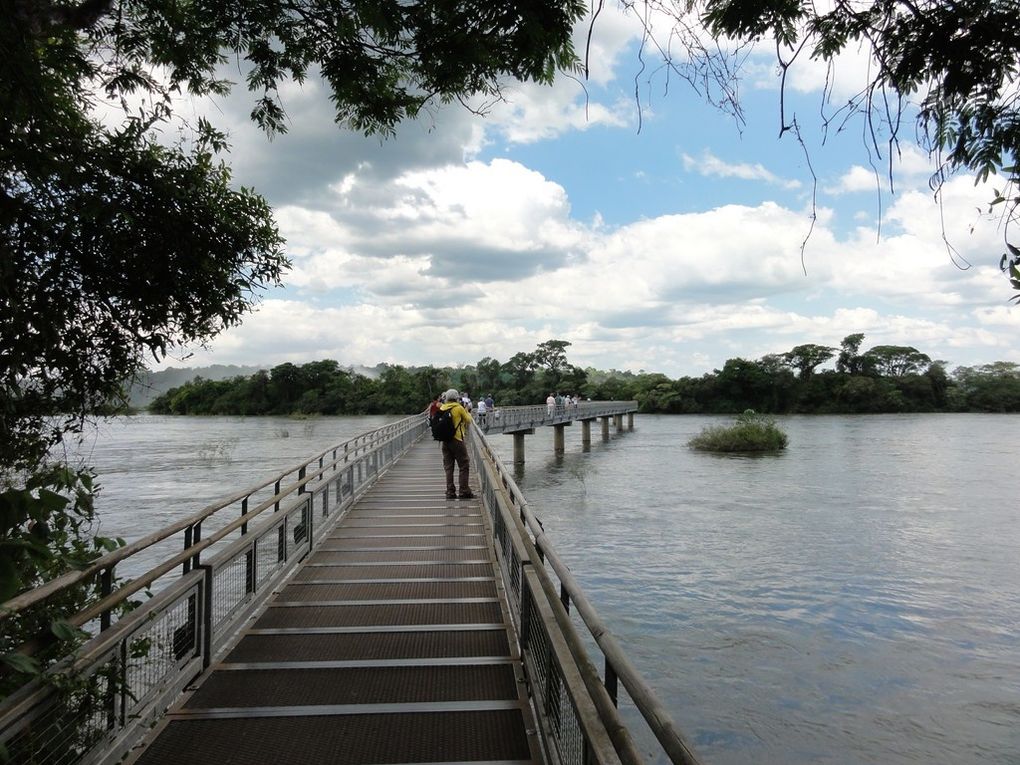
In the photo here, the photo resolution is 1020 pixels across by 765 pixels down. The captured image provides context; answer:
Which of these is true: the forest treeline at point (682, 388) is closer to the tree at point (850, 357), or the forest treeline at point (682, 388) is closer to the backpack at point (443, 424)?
the tree at point (850, 357)

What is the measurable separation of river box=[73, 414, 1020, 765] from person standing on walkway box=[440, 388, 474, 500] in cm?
323

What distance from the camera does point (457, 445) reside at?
1070 centimetres

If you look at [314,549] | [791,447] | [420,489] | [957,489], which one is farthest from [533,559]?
[791,447]

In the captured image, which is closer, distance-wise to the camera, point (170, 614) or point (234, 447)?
point (170, 614)

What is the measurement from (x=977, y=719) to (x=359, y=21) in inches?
395

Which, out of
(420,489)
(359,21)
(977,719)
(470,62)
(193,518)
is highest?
(359,21)

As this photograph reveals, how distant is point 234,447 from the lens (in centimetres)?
4525

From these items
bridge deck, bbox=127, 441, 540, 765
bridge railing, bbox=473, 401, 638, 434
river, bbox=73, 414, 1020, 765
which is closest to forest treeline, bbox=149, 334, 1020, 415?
bridge railing, bbox=473, 401, 638, 434

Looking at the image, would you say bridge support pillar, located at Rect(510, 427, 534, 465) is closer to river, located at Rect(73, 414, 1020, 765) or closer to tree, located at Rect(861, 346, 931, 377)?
river, located at Rect(73, 414, 1020, 765)

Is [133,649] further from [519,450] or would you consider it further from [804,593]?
[519,450]

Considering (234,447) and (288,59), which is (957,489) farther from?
(234,447)

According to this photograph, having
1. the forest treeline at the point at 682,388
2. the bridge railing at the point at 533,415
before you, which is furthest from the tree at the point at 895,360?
the bridge railing at the point at 533,415

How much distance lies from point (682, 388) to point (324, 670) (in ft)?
353

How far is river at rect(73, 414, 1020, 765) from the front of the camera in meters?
7.91
